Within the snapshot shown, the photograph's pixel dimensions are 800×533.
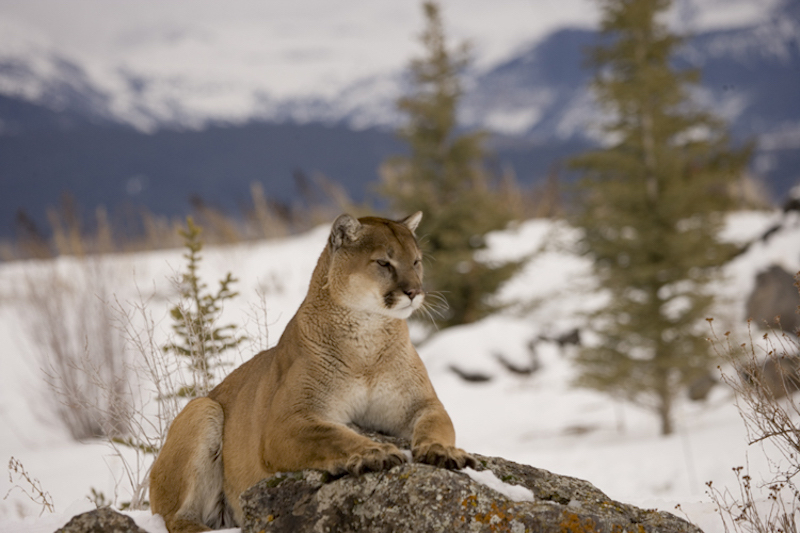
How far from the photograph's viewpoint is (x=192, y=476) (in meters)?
3.41

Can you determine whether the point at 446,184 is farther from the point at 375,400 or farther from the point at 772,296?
the point at 375,400

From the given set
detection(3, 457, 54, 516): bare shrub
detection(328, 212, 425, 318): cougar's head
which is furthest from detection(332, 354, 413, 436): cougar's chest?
detection(3, 457, 54, 516): bare shrub

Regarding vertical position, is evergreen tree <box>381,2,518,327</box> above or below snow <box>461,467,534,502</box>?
above

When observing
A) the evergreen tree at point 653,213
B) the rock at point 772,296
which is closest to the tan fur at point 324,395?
the evergreen tree at point 653,213

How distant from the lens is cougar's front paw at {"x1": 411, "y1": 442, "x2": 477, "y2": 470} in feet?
8.85

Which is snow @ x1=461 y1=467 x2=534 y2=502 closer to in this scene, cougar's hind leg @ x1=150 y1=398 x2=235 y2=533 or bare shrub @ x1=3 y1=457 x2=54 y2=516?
cougar's hind leg @ x1=150 y1=398 x2=235 y2=533

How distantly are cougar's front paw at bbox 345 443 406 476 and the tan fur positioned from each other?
0.14 metres

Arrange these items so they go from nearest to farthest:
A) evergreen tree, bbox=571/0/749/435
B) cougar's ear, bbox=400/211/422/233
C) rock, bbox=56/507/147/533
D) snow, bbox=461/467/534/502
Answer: snow, bbox=461/467/534/502 < rock, bbox=56/507/147/533 < cougar's ear, bbox=400/211/422/233 < evergreen tree, bbox=571/0/749/435

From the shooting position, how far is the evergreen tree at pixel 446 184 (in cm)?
1548

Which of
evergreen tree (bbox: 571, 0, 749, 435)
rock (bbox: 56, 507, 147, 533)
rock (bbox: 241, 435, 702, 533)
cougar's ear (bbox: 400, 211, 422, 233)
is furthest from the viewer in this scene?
evergreen tree (bbox: 571, 0, 749, 435)

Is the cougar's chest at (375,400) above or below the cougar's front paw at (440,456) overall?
above

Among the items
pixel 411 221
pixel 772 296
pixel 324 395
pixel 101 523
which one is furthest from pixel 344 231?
pixel 772 296

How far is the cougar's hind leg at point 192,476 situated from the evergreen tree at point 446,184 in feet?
39.1

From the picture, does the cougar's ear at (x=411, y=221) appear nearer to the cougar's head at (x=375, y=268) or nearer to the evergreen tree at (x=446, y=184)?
the cougar's head at (x=375, y=268)
